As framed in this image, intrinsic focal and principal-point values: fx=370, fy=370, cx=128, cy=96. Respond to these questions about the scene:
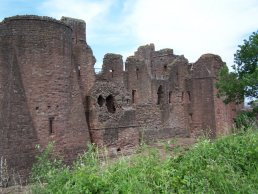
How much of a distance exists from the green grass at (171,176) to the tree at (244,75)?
7578mm

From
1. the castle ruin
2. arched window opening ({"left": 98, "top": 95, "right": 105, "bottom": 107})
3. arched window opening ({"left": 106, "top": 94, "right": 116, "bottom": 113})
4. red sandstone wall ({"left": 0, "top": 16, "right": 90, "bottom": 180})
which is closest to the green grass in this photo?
the castle ruin

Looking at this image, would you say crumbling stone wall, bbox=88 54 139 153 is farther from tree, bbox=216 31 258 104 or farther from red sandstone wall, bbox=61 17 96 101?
tree, bbox=216 31 258 104

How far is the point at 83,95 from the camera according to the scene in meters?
17.5

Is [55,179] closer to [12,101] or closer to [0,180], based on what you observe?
[0,180]

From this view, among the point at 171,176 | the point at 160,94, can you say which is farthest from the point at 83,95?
the point at 171,176

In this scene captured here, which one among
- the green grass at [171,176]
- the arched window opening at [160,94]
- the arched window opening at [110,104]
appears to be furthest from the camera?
the arched window opening at [160,94]

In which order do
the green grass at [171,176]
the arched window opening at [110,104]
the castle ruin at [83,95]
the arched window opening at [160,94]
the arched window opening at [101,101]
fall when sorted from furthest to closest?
the arched window opening at [160,94] → the arched window opening at [110,104] → the arched window opening at [101,101] → the castle ruin at [83,95] → the green grass at [171,176]

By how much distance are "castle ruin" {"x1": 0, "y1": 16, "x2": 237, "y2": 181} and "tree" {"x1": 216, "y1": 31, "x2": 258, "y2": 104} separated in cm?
273

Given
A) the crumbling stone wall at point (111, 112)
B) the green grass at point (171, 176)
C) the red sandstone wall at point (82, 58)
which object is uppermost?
the red sandstone wall at point (82, 58)

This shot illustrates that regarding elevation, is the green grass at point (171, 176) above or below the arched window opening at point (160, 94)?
below

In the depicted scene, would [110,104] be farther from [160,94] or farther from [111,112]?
[160,94]

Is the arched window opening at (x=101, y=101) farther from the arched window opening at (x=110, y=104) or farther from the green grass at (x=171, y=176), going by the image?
the green grass at (x=171, y=176)

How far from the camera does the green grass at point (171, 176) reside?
22.1ft

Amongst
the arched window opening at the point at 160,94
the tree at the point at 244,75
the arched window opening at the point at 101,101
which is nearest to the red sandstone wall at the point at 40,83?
the arched window opening at the point at 101,101
